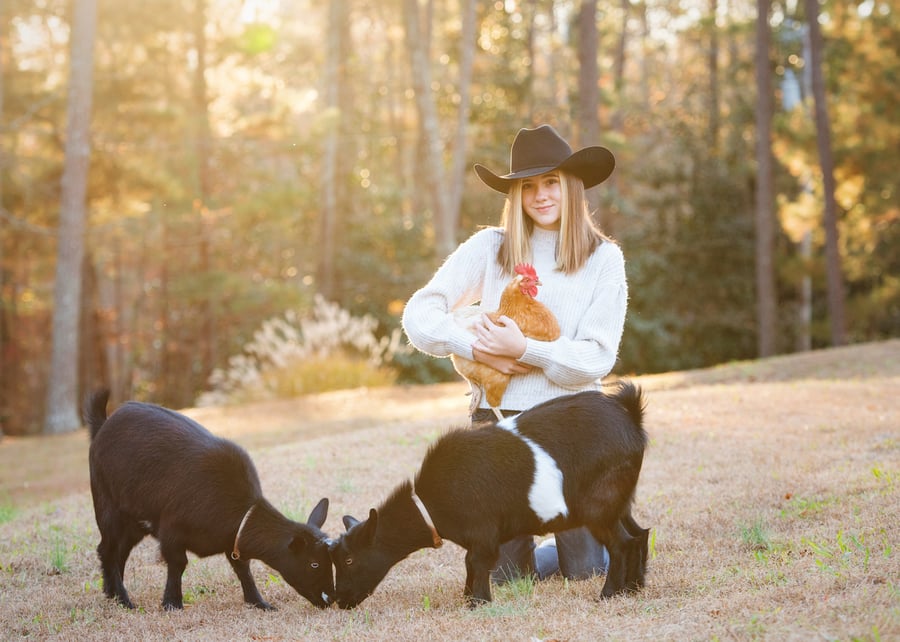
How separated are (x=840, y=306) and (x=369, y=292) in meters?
11.0

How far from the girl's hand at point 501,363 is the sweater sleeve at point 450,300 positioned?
0.16 feet

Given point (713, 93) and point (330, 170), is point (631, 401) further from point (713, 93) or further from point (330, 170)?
point (713, 93)

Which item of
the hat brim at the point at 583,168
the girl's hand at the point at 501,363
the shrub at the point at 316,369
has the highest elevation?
the hat brim at the point at 583,168

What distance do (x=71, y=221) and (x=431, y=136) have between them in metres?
8.41

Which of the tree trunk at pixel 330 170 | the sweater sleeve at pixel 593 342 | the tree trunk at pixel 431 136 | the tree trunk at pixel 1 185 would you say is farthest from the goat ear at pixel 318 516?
the tree trunk at pixel 330 170

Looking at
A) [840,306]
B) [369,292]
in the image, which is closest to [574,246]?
[840,306]

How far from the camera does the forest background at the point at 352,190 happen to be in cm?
1875

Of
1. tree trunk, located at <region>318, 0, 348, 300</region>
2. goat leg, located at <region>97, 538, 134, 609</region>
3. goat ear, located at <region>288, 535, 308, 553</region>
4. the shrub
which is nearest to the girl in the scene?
goat ear, located at <region>288, 535, 308, 553</region>

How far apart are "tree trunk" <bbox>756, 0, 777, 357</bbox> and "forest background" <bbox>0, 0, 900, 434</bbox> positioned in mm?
70

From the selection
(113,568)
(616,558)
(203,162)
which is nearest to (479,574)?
(616,558)

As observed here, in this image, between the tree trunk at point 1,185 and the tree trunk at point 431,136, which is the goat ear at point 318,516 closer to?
the tree trunk at point 1,185

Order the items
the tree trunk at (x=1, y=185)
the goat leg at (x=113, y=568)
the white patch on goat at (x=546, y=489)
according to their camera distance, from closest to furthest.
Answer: the white patch on goat at (x=546, y=489) → the goat leg at (x=113, y=568) → the tree trunk at (x=1, y=185)

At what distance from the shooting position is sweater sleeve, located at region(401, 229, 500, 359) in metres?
4.82

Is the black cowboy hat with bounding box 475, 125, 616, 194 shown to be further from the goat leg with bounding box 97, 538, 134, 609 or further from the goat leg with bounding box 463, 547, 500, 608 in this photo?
the goat leg with bounding box 97, 538, 134, 609
